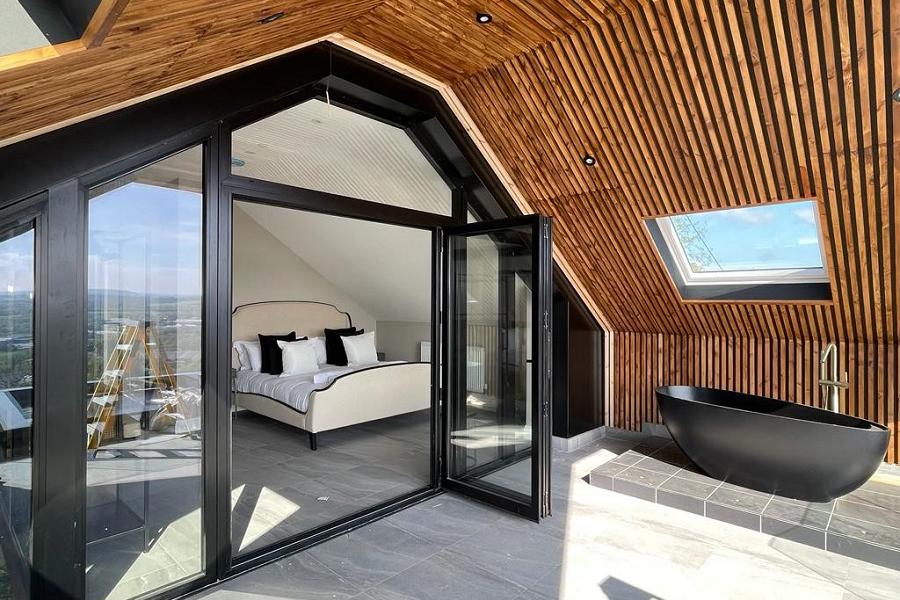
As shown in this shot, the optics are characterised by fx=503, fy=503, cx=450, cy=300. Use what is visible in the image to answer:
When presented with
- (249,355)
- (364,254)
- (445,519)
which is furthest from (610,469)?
(249,355)

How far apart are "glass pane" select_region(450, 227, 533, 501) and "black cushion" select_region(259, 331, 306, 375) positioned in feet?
10.2

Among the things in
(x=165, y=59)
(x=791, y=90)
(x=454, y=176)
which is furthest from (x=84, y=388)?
(x=791, y=90)

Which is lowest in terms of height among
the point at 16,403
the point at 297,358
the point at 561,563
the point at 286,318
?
the point at 561,563

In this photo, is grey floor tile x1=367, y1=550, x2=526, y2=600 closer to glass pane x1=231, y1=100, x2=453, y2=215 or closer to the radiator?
the radiator

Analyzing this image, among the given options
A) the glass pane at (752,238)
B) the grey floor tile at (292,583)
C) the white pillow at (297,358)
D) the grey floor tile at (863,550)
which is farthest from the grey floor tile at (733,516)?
the white pillow at (297,358)

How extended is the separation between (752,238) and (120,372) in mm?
4348

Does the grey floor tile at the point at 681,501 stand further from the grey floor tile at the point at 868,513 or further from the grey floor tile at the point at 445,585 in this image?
the grey floor tile at the point at 445,585

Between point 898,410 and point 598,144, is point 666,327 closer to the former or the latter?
point 898,410

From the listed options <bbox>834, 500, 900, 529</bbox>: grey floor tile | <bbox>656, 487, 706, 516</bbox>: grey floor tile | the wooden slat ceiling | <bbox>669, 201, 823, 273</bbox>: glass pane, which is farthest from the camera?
<bbox>669, 201, 823, 273</bbox>: glass pane

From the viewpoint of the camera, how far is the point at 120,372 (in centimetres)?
241

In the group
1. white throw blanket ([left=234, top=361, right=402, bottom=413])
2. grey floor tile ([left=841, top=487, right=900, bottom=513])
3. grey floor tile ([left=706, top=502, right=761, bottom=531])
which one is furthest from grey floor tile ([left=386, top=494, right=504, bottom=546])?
grey floor tile ([left=841, top=487, right=900, bottom=513])

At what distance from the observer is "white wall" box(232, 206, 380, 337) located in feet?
22.3

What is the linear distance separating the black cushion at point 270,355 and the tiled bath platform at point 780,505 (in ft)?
13.0

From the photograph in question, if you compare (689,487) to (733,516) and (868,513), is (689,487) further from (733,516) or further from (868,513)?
(868,513)
